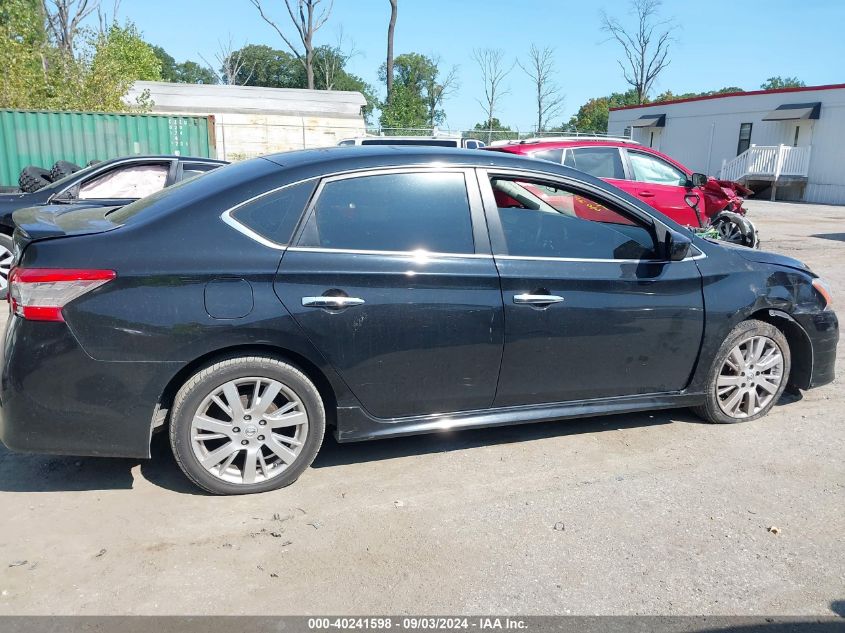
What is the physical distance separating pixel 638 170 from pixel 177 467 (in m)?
7.93

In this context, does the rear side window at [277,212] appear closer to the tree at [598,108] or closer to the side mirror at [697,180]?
the side mirror at [697,180]

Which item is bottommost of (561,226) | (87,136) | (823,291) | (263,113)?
(823,291)

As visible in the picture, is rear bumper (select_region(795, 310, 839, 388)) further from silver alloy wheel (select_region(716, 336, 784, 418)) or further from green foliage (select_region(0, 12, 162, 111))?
green foliage (select_region(0, 12, 162, 111))

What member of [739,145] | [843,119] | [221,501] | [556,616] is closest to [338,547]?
[221,501]

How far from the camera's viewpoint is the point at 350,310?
11.6ft

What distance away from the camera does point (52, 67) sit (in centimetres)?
1942

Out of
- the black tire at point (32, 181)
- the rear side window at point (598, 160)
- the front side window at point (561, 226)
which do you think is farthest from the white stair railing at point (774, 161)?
the front side window at point (561, 226)

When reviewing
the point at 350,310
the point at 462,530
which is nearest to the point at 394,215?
→ the point at 350,310

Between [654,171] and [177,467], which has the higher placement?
[654,171]

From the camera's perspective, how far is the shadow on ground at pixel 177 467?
3.71 metres

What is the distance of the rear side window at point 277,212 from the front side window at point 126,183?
17.0 ft

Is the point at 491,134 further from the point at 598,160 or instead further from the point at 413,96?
the point at 598,160

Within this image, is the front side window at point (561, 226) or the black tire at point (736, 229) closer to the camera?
the front side window at point (561, 226)

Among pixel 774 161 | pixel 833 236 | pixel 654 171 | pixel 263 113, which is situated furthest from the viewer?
pixel 774 161
